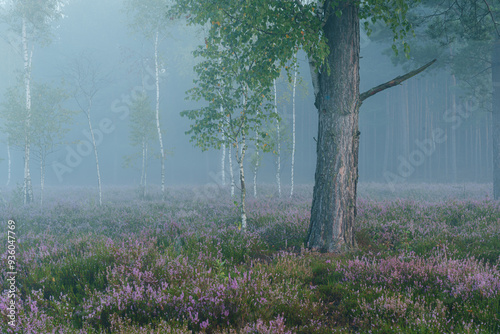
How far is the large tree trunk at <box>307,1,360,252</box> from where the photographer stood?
20.6ft

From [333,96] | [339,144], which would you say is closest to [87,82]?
[333,96]

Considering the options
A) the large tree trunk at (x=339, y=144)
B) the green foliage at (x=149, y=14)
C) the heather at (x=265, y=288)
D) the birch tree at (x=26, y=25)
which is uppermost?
the green foliage at (x=149, y=14)

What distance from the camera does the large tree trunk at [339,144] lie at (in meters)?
6.29

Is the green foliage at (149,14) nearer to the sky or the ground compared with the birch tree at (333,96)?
nearer to the sky

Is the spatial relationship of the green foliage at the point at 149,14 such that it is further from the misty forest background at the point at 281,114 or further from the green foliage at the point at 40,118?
the green foliage at the point at 40,118

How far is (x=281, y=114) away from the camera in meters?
36.0

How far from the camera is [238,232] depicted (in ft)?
24.8

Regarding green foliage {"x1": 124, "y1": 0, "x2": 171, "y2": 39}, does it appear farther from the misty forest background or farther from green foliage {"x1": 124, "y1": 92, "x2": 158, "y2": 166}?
green foliage {"x1": 124, "y1": 92, "x2": 158, "y2": 166}

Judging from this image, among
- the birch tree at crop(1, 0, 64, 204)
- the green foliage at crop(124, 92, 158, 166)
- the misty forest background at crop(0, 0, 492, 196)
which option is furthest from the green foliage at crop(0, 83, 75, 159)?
the green foliage at crop(124, 92, 158, 166)

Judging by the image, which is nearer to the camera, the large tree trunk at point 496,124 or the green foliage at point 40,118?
the large tree trunk at point 496,124

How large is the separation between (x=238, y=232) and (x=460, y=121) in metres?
41.1

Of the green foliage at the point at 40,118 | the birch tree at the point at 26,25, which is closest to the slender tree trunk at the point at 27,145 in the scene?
the birch tree at the point at 26,25

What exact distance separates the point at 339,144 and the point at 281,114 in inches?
1195

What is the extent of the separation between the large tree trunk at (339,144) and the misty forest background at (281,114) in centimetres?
1579
